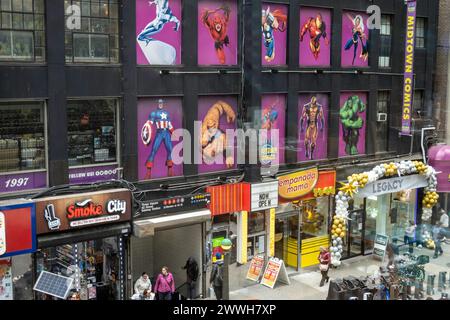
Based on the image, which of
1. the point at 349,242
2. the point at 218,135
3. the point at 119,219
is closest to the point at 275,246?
the point at 349,242

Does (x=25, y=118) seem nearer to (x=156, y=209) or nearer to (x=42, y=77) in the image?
(x=42, y=77)

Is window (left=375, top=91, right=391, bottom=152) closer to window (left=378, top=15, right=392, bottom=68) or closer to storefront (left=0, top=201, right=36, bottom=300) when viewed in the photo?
window (left=378, top=15, right=392, bottom=68)

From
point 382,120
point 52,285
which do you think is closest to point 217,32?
point 382,120

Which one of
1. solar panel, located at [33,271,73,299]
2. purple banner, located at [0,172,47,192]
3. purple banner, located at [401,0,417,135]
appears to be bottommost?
solar panel, located at [33,271,73,299]

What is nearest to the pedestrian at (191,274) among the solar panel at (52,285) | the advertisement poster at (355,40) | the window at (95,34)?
the solar panel at (52,285)

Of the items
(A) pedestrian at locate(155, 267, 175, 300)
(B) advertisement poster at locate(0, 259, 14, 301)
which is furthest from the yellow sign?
(B) advertisement poster at locate(0, 259, 14, 301)

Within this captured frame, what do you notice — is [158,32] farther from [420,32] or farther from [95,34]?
[420,32]

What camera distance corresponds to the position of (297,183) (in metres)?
22.0

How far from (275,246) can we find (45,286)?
373 inches

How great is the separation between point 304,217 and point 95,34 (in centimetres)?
1072

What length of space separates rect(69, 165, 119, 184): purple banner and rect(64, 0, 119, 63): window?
3.05 meters

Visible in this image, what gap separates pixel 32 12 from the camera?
15.9 m

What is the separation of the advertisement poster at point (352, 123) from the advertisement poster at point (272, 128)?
3079 millimetres

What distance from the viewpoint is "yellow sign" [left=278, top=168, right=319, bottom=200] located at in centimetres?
2159
